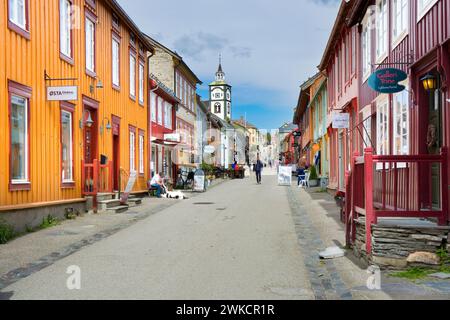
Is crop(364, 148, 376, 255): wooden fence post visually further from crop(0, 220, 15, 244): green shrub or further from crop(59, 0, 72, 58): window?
crop(59, 0, 72, 58): window

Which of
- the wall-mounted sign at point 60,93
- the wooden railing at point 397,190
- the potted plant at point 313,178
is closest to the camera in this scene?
the wooden railing at point 397,190

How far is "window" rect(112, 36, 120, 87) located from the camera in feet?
65.4

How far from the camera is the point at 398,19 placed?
11.1 m

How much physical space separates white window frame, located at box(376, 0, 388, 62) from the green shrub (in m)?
8.88

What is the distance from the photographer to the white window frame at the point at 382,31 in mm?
12320

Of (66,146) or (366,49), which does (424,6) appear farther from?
(66,146)

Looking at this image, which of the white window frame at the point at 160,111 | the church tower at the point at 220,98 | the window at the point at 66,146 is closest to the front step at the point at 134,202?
the window at the point at 66,146

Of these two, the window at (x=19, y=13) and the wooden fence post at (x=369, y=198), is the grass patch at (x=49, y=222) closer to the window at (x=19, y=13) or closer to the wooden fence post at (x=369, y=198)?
the window at (x=19, y=13)

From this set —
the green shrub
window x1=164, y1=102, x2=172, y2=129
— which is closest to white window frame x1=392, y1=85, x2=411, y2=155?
the green shrub

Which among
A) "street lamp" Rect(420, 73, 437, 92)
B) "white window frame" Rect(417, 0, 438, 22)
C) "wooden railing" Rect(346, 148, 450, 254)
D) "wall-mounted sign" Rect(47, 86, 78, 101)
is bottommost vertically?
"wooden railing" Rect(346, 148, 450, 254)

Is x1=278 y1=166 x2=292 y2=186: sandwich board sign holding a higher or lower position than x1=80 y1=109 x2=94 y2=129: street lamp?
lower

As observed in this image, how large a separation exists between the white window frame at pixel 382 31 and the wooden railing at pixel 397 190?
3430 millimetres

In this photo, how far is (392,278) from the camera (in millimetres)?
6949
